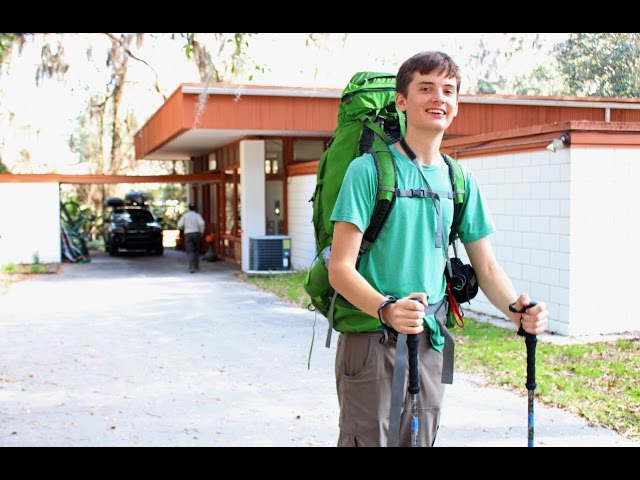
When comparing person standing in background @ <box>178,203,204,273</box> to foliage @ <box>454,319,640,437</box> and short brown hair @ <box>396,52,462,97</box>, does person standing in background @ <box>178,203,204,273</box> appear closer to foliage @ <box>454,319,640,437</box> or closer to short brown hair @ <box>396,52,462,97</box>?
foliage @ <box>454,319,640,437</box>

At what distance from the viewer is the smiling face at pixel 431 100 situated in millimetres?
2854

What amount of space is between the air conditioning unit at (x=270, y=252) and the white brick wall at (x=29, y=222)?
6.40 m

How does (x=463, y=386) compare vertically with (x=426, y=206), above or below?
below

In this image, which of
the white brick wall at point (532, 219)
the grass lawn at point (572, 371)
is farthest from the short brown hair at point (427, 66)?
the white brick wall at point (532, 219)

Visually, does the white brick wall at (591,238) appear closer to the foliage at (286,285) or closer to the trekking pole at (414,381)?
the foliage at (286,285)

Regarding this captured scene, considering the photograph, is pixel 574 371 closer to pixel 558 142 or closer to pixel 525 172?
pixel 558 142

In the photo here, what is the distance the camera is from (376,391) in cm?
291

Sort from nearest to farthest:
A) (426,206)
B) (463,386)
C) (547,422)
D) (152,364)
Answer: (426,206), (547,422), (463,386), (152,364)

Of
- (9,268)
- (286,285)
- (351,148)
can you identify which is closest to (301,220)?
(286,285)
